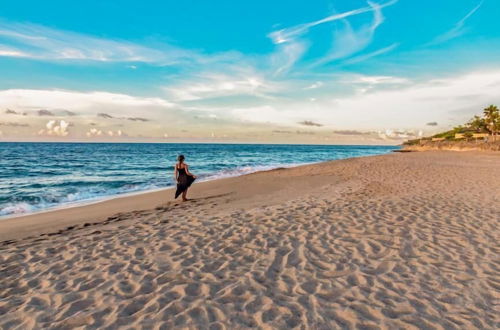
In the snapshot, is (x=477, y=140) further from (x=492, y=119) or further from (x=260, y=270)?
(x=260, y=270)

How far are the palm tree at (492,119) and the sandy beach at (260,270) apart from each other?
106m

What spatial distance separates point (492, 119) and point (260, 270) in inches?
4706

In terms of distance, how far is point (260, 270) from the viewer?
5504 millimetres

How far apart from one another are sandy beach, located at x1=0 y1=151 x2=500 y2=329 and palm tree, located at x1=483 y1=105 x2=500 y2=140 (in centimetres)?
10644

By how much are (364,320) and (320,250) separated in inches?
99.0

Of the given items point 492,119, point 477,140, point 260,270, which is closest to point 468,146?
point 477,140

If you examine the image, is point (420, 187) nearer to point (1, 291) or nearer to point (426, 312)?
point (426, 312)

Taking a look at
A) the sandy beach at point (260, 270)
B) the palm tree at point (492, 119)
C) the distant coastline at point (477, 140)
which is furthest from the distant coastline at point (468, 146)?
the sandy beach at point (260, 270)

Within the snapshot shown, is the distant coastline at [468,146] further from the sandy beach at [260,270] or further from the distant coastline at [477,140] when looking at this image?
the sandy beach at [260,270]

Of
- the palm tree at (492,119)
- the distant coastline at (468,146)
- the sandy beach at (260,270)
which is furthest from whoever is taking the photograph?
the palm tree at (492,119)

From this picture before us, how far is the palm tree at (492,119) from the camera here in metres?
90.2

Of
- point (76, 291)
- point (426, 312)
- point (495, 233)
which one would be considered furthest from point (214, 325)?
point (495, 233)

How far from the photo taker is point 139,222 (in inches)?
374

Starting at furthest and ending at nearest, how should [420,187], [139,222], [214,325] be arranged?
[420,187]
[139,222]
[214,325]
